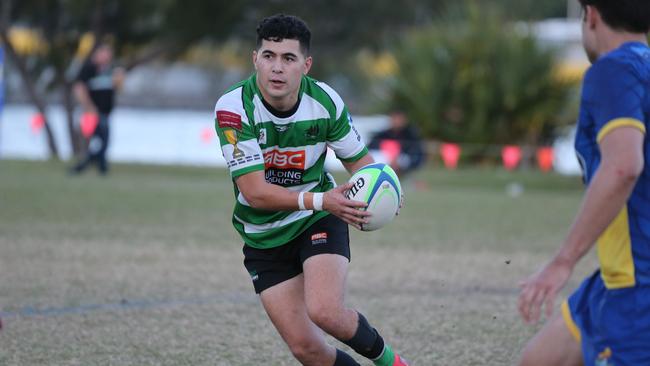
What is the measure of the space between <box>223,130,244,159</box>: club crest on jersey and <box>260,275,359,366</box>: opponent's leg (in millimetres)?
671

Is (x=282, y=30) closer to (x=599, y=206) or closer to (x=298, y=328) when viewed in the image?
(x=298, y=328)

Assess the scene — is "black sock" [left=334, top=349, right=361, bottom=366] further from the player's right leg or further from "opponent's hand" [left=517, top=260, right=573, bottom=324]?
"opponent's hand" [left=517, top=260, right=573, bottom=324]

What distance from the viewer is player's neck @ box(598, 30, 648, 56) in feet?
12.2

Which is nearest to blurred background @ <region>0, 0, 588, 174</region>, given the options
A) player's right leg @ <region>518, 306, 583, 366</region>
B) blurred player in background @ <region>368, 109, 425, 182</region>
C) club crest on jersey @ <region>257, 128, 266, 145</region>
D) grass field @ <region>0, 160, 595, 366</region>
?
blurred player in background @ <region>368, 109, 425, 182</region>

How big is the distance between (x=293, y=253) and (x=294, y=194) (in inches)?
17.2

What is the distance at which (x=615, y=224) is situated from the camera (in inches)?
146

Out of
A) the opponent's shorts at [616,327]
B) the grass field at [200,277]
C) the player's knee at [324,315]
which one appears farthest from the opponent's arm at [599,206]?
the grass field at [200,277]

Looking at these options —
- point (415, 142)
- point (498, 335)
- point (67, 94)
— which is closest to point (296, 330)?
point (498, 335)

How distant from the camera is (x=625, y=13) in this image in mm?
3686

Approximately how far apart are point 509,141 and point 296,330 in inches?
964

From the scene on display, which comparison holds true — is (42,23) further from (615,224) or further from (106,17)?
(615,224)

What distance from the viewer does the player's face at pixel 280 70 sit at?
17.7ft

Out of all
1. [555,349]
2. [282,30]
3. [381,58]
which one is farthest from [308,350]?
[381,58]

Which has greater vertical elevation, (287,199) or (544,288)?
(544,288)
